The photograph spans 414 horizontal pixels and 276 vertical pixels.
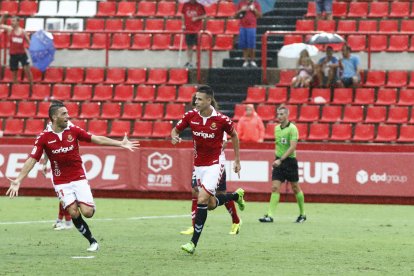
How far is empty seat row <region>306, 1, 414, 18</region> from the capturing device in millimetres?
31906

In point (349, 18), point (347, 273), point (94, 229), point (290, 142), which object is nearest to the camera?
point (347, 273)

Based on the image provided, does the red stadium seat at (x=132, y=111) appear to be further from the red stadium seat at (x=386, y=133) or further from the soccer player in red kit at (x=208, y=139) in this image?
the soccer player in red kit at (x=208, y=139)

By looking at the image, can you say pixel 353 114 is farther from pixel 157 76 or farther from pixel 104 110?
pixel 104 110

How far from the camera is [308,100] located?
30.0m

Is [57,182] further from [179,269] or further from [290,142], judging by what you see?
[290,142]

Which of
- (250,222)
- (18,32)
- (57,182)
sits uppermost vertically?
(18,32)

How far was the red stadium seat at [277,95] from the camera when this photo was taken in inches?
1194

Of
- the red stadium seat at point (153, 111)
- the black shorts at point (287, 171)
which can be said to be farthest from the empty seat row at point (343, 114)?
the black shorts at point (287, 171)

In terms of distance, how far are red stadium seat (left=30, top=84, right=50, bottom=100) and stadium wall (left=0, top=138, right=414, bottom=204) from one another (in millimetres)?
4970

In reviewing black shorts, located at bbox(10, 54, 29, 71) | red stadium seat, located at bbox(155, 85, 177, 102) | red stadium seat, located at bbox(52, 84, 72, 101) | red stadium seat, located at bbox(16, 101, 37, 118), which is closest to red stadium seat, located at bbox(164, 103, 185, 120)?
red stadium seat, located at bbox(155, 85, 177, 102)

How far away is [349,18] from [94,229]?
15879mm

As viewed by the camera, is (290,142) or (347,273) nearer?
(347,273)

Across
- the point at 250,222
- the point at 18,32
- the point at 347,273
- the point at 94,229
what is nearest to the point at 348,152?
the point at 250,222

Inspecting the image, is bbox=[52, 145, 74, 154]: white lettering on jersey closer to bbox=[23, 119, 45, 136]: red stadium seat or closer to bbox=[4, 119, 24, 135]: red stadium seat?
bbox=[23, 119, 45, 136]: red stadium seat
